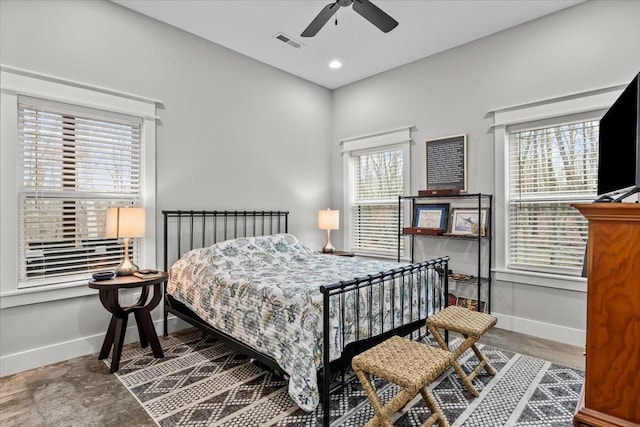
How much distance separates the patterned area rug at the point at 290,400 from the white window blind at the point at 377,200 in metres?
2.12

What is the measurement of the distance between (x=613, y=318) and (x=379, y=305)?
1563 mm

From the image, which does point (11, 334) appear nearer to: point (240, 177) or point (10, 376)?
point (10, 376)

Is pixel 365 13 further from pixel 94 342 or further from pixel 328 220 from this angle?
pixel 94 342

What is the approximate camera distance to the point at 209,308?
289cm

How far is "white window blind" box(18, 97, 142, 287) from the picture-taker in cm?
283

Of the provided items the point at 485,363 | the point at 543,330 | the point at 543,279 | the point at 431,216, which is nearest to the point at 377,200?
the point at 431,216

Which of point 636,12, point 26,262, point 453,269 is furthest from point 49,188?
point 636,12

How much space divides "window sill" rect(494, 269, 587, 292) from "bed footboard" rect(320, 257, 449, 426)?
0.92 meters

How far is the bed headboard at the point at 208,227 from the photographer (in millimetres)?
3678

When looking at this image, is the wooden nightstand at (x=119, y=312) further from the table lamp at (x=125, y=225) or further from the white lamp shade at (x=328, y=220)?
the white lamp shade at (x=328, y=220)

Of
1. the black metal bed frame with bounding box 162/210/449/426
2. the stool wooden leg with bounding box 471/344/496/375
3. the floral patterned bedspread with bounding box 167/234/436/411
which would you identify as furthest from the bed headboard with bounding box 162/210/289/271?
the stool wooden leg with bounding box 471/344/496/375

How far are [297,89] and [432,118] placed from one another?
1.95 metres

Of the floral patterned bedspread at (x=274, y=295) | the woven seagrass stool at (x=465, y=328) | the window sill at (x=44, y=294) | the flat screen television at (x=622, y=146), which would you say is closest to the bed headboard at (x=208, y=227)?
the floral patterned bedspread at (x=274, y=295)

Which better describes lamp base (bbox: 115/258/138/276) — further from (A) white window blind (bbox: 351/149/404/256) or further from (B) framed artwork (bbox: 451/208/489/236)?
(B) framed artwork (bbox: 451/208/489/236)
